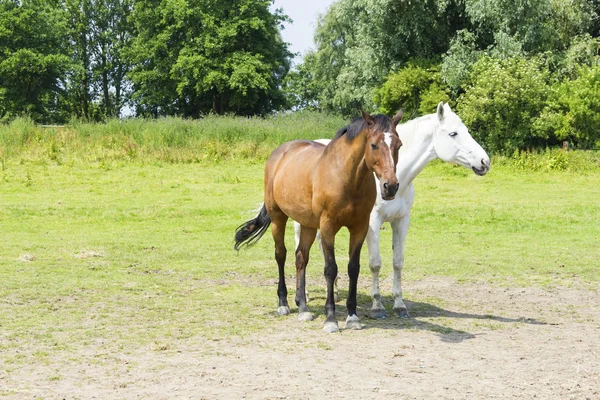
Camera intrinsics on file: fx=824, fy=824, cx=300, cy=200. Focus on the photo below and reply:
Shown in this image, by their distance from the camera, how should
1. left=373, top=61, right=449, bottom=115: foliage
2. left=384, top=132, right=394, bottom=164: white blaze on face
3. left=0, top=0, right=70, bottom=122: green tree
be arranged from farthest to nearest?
left=0, top=0, right=70, bottom=122: green tree, left=373, top=61, right=449, bottom=115: foliage, left=384, top=132, right=394, bottom=164: white blaze on face

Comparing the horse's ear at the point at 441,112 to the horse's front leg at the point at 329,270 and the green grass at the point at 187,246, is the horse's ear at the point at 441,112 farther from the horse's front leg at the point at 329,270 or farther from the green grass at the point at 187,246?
the green grass at the point at 187,246

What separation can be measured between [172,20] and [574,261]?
46860mm

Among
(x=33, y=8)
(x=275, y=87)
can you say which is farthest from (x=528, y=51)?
(x=33, y=8)

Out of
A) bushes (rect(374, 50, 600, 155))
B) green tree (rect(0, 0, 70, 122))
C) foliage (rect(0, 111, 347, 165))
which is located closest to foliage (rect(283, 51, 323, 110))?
green tree (rect(0, 0, 70, 122))

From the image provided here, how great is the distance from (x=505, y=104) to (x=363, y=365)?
87.7 feet

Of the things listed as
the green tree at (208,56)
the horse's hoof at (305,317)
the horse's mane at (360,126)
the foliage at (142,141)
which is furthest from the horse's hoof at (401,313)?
the green tree at (208,56)

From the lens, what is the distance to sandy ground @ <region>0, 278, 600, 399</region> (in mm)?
5684

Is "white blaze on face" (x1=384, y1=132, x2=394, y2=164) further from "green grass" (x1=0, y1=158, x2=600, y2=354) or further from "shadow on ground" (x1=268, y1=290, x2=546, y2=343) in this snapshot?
"green grass" (x1=0, y1=158, x2=600, y2=354)

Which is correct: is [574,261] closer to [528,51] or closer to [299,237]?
[299,237]

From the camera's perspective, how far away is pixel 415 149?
881cm

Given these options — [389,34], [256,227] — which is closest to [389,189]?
[256,227]

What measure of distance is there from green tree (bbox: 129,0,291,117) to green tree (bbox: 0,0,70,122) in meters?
5.56

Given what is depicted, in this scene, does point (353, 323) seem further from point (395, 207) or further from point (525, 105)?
point (525, 105)

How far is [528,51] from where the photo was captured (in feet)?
121
